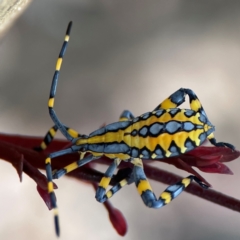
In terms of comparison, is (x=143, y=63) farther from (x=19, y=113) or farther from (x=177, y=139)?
(x=177, y=139)

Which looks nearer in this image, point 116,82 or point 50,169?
point 50,169

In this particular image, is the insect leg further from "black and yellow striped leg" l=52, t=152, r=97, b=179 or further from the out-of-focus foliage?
the out-of-focus foliage

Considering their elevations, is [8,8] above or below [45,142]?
above

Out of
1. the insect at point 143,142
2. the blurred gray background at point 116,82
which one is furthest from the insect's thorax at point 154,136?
the blurred gray background at point 116,82

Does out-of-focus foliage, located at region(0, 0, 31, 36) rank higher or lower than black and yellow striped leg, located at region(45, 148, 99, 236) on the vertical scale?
higher

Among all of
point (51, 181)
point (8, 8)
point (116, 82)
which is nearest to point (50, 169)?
point (51, 181)

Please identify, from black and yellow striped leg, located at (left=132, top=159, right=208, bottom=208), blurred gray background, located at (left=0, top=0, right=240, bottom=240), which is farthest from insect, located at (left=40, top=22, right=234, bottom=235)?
blurred gray background, located at (left=0, top=0, right=240, bottom=240)

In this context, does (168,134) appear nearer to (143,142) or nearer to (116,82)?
(143,142)
